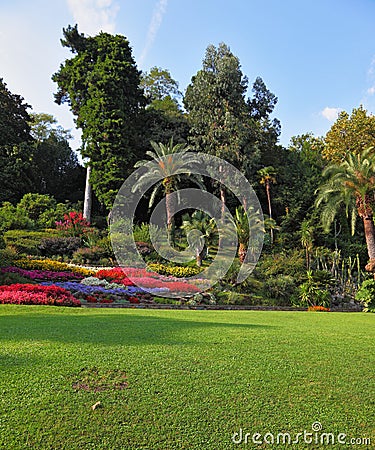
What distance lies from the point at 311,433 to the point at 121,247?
19418mm

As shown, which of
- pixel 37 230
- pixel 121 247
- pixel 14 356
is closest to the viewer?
pixel 14 356

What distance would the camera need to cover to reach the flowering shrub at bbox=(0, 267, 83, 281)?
590 inches

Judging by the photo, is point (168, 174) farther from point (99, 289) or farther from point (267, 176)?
point (99, 289)

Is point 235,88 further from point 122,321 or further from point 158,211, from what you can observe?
point 122,321

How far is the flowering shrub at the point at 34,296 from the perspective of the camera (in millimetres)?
10078

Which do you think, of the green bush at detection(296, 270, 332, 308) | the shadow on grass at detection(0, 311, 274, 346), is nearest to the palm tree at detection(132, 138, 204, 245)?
the green bush at detection(296, 270, 332, 308)

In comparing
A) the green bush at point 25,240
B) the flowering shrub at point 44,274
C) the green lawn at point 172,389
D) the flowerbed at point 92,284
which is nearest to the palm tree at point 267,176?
the flowerbed at point 92,284

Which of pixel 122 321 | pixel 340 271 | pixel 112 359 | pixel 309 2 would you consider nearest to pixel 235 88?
pixel 340 271

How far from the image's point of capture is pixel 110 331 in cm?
623

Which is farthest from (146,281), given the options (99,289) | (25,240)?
(25,240)

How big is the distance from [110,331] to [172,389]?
100 inches

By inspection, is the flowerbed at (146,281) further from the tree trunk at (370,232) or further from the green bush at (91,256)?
the tree trunk at (370,232)

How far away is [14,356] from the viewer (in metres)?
4.52

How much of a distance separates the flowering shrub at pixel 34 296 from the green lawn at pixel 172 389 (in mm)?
4438
